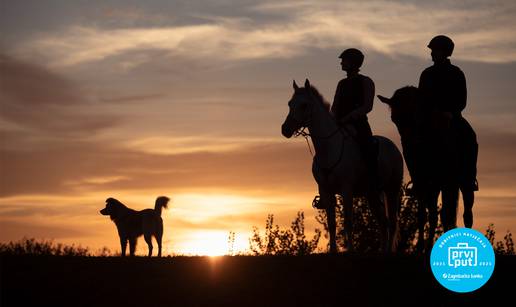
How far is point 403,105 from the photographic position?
18.8 m

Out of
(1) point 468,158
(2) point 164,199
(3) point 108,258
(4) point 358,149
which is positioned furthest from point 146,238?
(1) point 468,158

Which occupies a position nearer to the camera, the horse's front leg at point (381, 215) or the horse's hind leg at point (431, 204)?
the horse's hind leg at point (431, 204)

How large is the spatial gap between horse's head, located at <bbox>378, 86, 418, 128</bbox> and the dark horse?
0.8 inches

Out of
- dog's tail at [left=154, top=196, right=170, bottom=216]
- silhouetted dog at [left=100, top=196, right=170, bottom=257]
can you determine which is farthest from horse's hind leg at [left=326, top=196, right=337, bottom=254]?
dog's tail at [left=154, top=196, right=170, bottom=216]

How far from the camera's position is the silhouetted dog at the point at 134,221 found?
3064 cm

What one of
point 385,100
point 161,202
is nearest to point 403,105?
point 385,100

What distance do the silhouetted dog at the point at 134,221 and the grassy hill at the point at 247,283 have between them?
1184 centimetres

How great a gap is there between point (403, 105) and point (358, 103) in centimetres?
111

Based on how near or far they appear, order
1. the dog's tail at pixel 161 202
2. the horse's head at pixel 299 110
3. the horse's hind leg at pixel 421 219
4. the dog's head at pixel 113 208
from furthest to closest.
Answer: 1. the dog's tail at pixel 161 202
2. the dog's head at pixel 113 208
3. the horse's head at pixel 299 110
4. the horse's hind leg at pixel 421 219

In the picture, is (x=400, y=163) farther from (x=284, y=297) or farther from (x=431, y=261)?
(x=284, y=297)

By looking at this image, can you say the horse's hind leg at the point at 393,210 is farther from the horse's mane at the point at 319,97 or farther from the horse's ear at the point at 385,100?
the horse's mane at the point at 319,97

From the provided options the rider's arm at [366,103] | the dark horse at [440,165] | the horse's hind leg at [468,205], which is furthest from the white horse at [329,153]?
the horse's hind leg at [468,205]

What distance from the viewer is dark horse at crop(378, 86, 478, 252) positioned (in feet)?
60.3

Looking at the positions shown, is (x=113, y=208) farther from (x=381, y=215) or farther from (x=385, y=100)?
(x=385, y=100)
